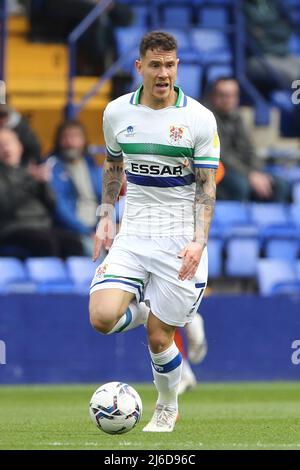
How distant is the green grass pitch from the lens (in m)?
7.93

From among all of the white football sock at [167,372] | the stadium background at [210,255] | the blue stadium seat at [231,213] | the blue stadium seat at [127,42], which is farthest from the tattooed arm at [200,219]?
the blue stadium seat at [127,42]

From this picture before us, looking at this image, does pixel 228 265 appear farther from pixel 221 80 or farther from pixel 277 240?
pixel 221 80

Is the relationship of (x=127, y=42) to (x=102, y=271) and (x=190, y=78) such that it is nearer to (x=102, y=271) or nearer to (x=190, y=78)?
(x=190, y=78)

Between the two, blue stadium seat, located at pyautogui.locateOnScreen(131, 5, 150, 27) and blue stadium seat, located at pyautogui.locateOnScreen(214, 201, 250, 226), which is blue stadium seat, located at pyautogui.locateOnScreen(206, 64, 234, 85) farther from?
blue stadium seat, located at pyautogui.locateOnScreen(214, 201, 250, 226)

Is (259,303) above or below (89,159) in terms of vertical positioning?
below

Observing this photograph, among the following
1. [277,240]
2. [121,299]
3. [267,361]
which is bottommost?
[267,361]

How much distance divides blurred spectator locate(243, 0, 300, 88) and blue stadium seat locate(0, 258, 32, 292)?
619 cm

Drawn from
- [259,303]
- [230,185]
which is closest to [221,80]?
[230,185]

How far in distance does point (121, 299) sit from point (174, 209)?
681 mm

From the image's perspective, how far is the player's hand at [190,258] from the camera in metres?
8.31

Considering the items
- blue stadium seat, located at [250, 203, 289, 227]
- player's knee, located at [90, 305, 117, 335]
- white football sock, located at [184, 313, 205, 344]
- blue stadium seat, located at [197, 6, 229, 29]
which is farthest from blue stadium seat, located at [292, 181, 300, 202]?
player's knee, located at [90, 305, 117, 335]

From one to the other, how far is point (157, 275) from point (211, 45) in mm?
11535

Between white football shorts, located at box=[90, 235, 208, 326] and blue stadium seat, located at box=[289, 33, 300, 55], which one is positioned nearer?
white football shorts, located at box=[90, 235, 208, 326]

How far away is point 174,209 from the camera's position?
8664 mm
